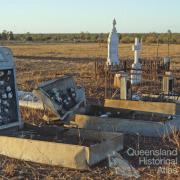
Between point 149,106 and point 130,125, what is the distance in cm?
131

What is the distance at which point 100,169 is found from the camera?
6.11 meters

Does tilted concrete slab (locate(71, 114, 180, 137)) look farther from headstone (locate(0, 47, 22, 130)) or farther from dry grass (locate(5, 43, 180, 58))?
dry grass (locate(5, 43, 180, 58))

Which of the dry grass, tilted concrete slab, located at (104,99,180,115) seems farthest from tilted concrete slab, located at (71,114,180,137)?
the dry grass

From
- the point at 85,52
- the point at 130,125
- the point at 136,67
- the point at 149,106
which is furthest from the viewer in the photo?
the point at 85,52

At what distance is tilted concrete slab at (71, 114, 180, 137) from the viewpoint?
25.6ft

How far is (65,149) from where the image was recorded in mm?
6168

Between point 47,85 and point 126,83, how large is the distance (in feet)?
7.43

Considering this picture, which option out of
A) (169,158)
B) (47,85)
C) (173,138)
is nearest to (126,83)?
(47,85)

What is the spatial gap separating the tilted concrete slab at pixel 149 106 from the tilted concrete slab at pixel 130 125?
0.81 metres

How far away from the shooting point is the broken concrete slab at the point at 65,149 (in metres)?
6.10

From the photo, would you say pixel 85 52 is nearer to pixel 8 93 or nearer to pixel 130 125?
pixel 130 125

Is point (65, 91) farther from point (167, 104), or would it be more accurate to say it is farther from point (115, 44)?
point (115, 44)

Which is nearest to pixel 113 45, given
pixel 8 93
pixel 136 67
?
pixel 136 67

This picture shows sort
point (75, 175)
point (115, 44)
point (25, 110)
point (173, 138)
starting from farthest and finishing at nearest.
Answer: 1. point (115, 44)
2. point (25, 110)
3. point (173, 138)
4. point (75, 175)
